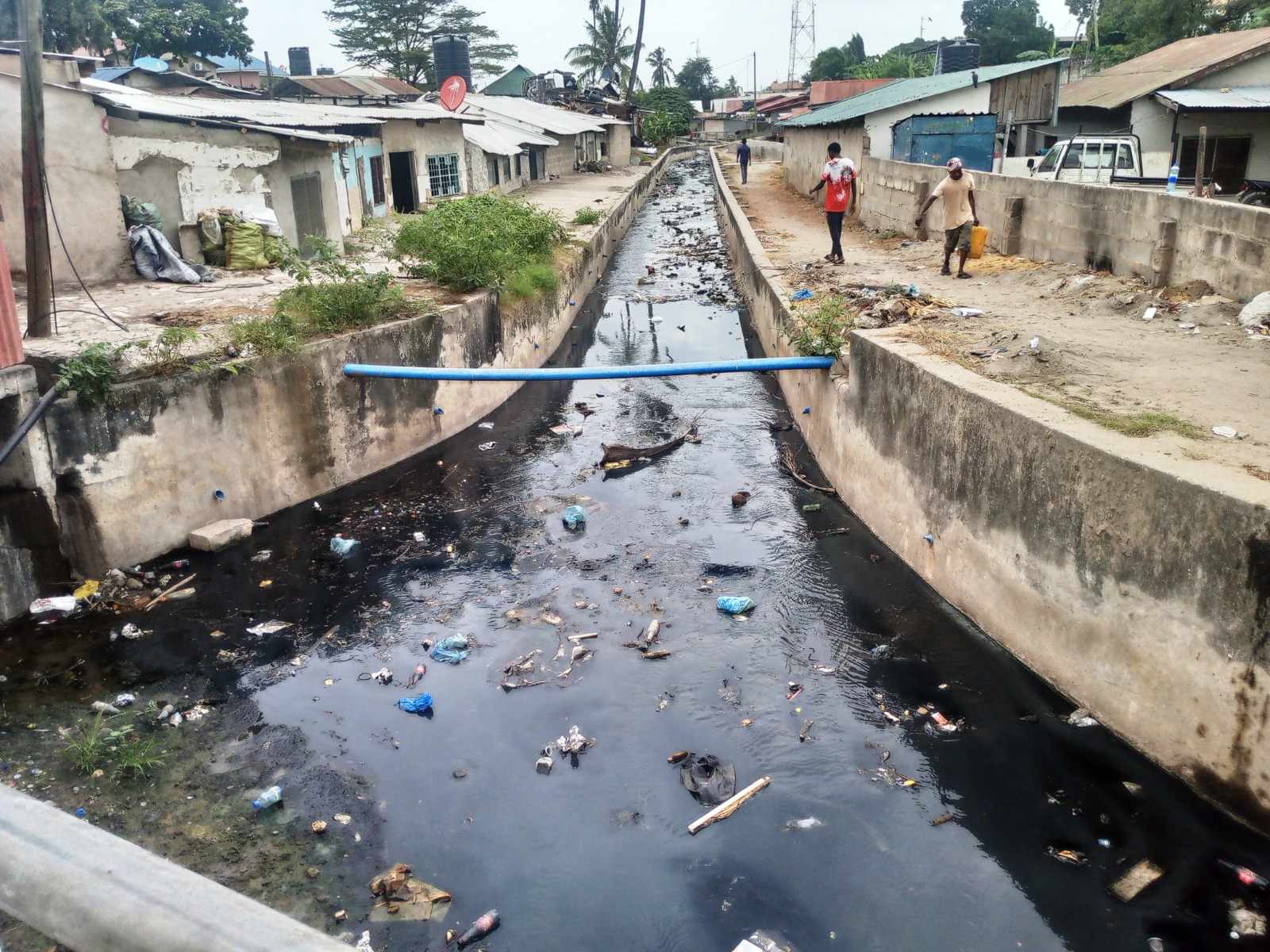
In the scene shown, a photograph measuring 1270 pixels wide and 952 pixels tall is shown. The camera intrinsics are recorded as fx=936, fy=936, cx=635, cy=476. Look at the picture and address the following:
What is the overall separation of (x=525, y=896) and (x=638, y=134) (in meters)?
55.6

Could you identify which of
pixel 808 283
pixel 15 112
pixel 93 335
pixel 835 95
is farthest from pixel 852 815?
pixel 835 95

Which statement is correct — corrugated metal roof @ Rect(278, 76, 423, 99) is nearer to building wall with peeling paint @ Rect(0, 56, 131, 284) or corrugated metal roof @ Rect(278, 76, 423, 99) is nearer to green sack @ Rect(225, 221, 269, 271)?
green sack @ Rect(225, 221, 269, 271)

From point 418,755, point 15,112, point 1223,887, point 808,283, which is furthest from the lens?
point 808,283

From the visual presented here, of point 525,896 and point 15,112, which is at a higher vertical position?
point 15,112

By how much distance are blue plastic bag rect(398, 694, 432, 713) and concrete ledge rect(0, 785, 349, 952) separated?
186 inches

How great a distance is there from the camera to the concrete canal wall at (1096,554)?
4.47 m

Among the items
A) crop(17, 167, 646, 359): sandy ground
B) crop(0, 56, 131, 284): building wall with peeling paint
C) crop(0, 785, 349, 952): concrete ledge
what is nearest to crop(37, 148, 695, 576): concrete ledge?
crop(17, 167, 646, 359): sandy ground

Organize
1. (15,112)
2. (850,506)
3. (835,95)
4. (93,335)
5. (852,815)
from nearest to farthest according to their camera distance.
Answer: (852,815)
(93,335)
(850,506)
(15,112)
(835,95)

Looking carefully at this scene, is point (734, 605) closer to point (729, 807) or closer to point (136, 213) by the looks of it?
point (729, 807)

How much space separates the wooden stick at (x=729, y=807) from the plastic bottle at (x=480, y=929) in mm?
1142

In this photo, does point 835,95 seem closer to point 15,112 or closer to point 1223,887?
point 15,112

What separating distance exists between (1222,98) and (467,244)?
53.3ft

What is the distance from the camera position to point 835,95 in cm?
4966

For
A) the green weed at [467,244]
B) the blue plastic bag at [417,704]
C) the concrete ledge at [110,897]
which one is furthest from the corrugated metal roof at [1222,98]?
the concrete ledge at [110,897]
